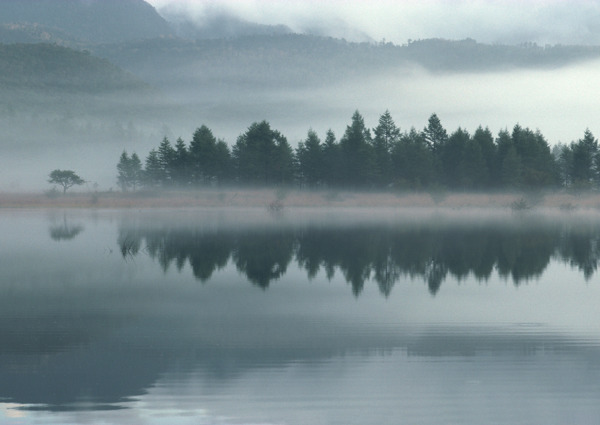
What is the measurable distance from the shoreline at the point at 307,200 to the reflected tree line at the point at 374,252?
176 feet

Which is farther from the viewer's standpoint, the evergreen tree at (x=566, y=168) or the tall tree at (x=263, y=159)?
the evergreen tree at (x=566, y=168)

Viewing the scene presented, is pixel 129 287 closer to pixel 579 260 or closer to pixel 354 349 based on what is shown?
pixel 354 349

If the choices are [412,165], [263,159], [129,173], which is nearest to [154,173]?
[263,159]

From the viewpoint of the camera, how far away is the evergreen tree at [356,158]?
380 feet

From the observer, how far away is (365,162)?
11569 cm

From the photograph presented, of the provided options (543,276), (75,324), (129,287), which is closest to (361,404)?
(75,324)

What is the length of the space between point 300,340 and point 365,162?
327 ft

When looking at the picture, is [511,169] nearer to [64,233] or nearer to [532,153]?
[532,153]

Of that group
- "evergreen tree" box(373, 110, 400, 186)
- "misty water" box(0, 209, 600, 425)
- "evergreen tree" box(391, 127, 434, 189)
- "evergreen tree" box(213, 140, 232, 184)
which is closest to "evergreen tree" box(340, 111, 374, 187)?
"evergreen tree" box(373, 110, 400, 186)

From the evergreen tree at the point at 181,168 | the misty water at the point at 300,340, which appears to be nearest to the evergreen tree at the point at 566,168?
the evergreen tree at the point at 181,168

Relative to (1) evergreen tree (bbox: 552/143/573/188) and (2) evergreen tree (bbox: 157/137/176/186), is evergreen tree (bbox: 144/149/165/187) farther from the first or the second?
(1) evergreen tree (bbox: 552/143/573/188)

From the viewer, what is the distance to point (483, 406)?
1256 cm

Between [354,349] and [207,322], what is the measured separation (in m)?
4.60

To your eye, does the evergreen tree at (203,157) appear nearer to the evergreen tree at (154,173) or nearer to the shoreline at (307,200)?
the shoreline at (307,200)
